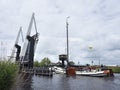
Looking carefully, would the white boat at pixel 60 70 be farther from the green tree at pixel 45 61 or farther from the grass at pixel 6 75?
the grass at pixel 6 75

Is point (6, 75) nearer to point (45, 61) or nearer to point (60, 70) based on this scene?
point (60, 70)

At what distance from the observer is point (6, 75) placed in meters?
14.1

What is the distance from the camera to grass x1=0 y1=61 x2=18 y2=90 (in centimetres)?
1397

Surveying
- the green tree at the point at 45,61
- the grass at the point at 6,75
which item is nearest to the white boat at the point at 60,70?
the green tree at the point at 45,61

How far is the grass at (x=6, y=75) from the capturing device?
45.8ft

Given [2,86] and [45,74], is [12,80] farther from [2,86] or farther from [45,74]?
[45,74]

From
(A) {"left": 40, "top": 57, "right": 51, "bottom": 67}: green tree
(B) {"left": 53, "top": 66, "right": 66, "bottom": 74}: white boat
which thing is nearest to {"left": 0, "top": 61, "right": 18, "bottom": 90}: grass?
(B) {"left": 53, "top": 66, "right": 66, "bottom": 74}: white boat

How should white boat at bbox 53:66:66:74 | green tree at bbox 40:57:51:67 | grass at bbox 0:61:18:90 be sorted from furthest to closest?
green tree at bbox 40:57:51:67
white boat at bbox 53:66:66:74
grass at bbox 0:61:18:90

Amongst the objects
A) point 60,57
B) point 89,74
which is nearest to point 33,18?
point 60,57

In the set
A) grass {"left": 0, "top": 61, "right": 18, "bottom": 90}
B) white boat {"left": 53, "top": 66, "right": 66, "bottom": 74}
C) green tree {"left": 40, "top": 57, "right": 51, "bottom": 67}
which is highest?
green tree {"left": 40, "top": 57, "right": 51, "bottom": 67}

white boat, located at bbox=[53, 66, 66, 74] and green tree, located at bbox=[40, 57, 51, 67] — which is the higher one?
green tree, located at bbox=[40, 57, 51, 67]

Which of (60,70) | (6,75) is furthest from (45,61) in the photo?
(6,75)

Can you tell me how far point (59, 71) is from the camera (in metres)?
118

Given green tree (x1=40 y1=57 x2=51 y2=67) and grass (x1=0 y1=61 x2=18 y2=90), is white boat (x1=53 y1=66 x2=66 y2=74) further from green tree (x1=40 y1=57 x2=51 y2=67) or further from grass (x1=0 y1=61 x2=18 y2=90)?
grass (x1=0 y1=61 x2=18 y2=90)
